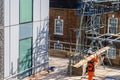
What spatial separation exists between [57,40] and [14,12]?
1050 cm

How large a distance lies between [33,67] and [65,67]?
357 cm

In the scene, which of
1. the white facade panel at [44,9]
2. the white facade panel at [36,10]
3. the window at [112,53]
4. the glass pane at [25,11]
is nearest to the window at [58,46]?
the window at [112,53]

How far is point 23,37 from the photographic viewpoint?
2031cm

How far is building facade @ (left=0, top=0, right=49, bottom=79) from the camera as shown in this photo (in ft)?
61.3

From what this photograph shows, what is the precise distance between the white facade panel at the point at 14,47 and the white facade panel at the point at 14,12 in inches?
13.7

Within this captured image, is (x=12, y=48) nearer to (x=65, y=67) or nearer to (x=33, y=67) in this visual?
(x=33, y=67)

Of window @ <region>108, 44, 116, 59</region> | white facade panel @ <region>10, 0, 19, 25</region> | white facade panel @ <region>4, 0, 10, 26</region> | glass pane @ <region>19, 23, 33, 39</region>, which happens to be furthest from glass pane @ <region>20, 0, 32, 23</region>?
window @ <region>108, 44, 116, 59</region>

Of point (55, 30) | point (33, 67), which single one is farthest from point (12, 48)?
point (55, 30)

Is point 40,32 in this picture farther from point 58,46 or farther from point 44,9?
point 58,46

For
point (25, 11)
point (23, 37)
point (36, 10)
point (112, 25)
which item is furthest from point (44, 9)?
point (112, 25)

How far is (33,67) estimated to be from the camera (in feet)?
70.7

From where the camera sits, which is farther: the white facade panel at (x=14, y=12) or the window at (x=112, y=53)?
the window at (x=112, y=53)

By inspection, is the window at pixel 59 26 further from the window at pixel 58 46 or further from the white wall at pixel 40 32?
the white wall at pixel 40 32

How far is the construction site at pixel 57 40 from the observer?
19156 mm
